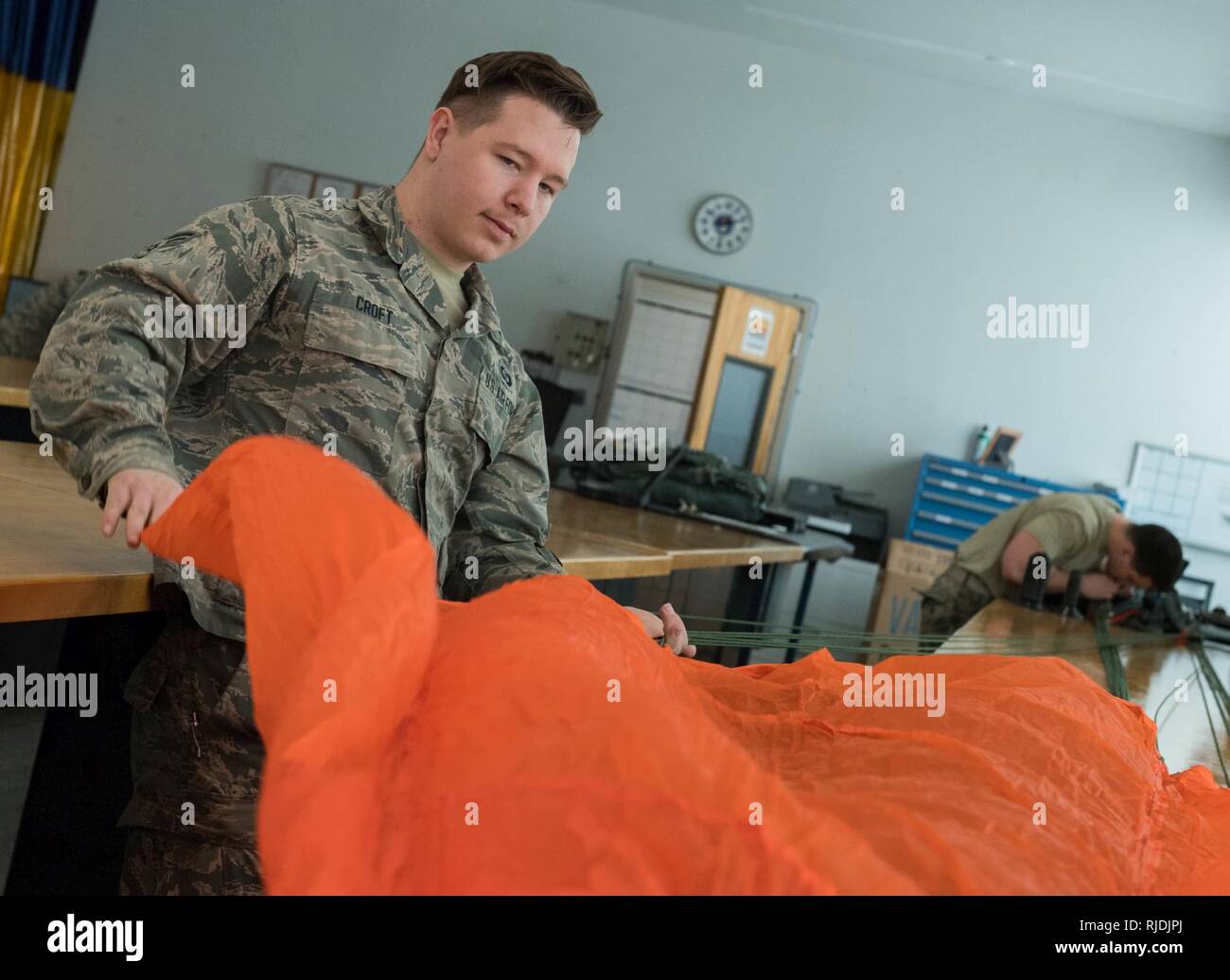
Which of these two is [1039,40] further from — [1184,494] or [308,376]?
[308,376]

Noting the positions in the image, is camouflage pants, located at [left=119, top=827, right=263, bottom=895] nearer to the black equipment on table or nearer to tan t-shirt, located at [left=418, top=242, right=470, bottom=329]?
tan t-shirt, located at [left=418, top=242, right=470, bottom=329]

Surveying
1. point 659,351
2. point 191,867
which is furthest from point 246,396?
point 659,351

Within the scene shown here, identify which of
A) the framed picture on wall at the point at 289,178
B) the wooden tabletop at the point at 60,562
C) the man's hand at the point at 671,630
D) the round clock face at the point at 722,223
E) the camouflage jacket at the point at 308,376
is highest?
the round clock face at the point at 722,223

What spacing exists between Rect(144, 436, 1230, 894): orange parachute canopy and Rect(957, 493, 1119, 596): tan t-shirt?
3.55 meters

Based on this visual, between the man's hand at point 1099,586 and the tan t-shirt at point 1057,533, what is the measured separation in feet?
0.20

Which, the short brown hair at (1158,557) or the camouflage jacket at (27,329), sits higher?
the short brown hair at (1158,557)

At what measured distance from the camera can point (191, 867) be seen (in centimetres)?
130

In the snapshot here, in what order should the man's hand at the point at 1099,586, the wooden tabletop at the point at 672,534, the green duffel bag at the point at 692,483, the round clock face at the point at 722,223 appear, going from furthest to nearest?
the round clock face at the point at 722,223 < the man's hand at the point at 1099,586 < the green duffel bag at the point at 692,483 < the wooden tabletop at the point at 672,534

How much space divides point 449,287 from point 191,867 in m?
0.80

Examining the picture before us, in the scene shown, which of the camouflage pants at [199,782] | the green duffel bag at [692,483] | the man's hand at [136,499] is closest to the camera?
the man's hand at [136,499]

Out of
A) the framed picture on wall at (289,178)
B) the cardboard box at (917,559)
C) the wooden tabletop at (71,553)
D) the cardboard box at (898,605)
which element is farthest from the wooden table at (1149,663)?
the framed picture on wall at (289,178)

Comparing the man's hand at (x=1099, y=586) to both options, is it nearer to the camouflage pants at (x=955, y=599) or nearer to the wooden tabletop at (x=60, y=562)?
the camouflage pants at (x=955, y=599)

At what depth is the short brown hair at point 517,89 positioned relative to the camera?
4.38 feet

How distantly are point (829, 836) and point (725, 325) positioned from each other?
721 cm
